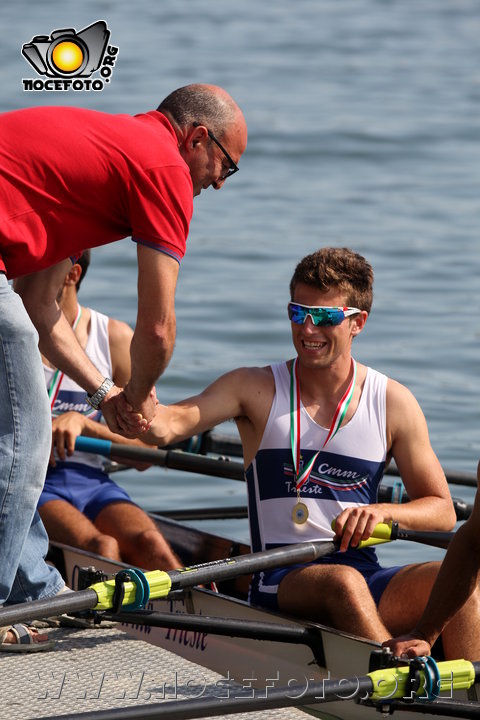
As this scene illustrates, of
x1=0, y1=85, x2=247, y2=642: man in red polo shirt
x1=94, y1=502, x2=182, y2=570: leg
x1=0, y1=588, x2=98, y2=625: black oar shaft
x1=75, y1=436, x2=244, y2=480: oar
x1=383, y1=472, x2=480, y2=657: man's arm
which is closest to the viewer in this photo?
x1=0, y1=588, x2=98, y2=625: black oar shaft

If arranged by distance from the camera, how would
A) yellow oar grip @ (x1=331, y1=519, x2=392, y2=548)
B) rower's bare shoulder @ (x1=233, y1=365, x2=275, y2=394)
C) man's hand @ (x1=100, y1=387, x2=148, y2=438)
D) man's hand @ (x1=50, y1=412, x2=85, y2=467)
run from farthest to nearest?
man's hand @ (x1=50, y1=412, x2=85, y2=467), rower's bare shoulder @ (x1=233, y1=365, x2=275, y2=394), yellow oar grip @ (x1=331, y1=519, x2=392, y2=548), man's hand @ (x1=100, y1=387, x2=148, y2=438)

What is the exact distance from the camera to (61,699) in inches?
168

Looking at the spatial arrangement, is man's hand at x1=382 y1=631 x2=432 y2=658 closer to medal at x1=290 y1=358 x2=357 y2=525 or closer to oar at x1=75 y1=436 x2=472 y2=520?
medal at x1=290 y1=358 x2=357 y2=525

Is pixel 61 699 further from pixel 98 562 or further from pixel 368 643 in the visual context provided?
pixel 98 562

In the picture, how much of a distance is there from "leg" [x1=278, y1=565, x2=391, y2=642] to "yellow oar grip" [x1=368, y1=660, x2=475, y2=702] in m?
0.72

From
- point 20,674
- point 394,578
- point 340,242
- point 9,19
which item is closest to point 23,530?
point 20,674

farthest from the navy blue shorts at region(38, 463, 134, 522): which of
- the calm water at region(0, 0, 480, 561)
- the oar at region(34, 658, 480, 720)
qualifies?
the oar at region(34, 658, 480, 720)

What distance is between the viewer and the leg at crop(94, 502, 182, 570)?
236 inches

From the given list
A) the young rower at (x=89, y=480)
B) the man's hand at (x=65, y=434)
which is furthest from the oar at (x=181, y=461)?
the man's hand at (x=65, y=434)

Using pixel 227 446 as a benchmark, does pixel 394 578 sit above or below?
above

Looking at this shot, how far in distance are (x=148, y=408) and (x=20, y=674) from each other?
105cm

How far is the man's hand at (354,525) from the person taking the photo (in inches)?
194

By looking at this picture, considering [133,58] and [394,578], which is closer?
[394,578]

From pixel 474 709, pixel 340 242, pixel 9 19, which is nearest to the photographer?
pixel 474 709
